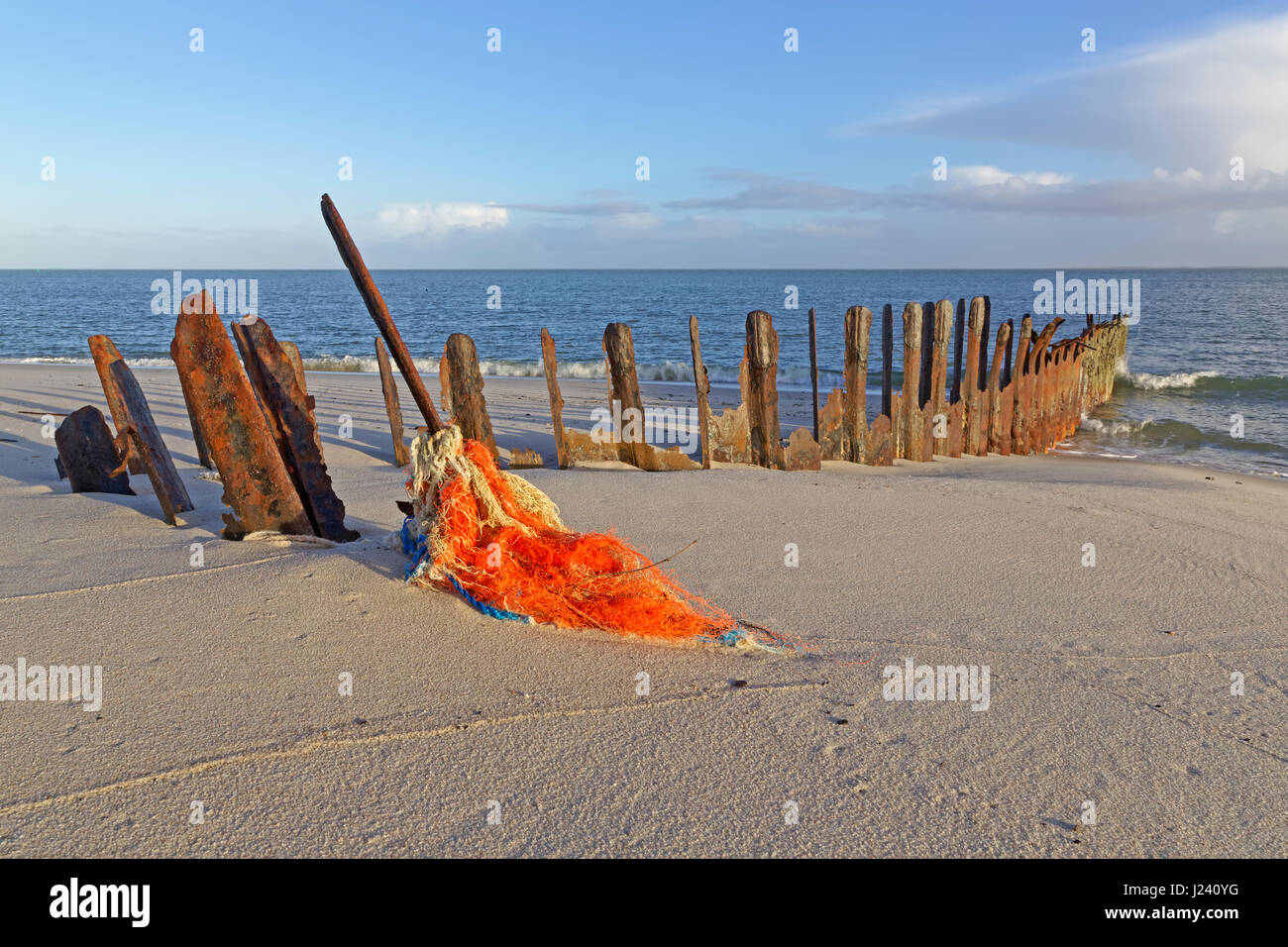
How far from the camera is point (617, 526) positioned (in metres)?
5.20

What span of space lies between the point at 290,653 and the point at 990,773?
8.43ft

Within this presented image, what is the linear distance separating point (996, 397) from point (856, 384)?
9.53 feet

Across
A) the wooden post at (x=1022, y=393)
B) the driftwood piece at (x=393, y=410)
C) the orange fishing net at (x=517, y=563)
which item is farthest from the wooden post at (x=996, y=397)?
the orange fishing net at (x=517, y=563)

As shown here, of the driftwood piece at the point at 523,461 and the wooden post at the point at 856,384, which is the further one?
the wooden post at the point at 856,384

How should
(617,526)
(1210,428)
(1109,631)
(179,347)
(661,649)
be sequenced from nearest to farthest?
1. (661,649)
2. (1109,631)
3. (179,347)
4. (617,526)
5. (1210,428)

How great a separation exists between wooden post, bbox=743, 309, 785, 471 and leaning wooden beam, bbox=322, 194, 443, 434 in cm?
391

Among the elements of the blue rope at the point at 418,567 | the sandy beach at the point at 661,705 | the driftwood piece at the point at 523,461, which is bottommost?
the sandy beach at the point at 661,705

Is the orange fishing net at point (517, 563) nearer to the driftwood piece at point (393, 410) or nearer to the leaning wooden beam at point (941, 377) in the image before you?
the driftwood piece at point (393, 410)

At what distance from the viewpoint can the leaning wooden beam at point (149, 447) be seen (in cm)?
477

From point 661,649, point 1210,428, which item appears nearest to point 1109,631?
point 661,649

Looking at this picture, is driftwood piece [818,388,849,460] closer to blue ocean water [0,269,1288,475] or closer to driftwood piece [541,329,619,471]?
driftwood piece [541,329,619,471]

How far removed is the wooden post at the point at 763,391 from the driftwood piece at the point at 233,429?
422 cm

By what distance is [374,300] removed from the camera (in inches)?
152
